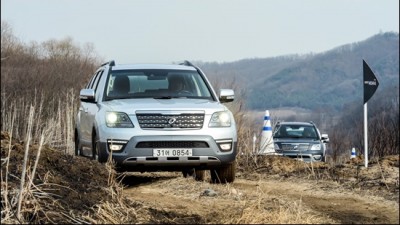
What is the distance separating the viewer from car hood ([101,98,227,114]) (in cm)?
1047

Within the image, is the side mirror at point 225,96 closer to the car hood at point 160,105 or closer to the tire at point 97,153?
the car hood at point 160,105

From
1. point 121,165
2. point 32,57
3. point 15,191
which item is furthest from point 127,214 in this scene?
point 32,57

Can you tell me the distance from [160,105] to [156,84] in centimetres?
128

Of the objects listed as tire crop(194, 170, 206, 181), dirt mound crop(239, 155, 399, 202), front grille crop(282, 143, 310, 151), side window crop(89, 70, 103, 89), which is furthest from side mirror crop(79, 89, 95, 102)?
front grille crop(282, 143, 310, 151)

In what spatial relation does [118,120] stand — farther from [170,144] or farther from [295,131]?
[295,131]

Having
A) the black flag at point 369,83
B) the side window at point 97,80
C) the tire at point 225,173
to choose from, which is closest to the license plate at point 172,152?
the tire at point 225,173

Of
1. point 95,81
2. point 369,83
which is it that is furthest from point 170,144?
point 369,83

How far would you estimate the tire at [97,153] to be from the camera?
34.2 feet

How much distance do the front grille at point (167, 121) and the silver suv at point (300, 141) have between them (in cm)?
1165

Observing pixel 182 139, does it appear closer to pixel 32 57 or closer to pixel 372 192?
pixel 372 192

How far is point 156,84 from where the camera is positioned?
11781 millimetres

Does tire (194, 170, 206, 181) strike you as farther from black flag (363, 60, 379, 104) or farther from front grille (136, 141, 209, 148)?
black flag (363, 60, 379, 104)

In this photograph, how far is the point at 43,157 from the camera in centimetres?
920

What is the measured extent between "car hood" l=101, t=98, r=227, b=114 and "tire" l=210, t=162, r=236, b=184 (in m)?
0.86
